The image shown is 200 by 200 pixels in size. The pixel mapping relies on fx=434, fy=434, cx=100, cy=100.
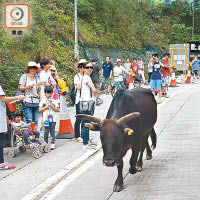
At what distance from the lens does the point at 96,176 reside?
7590 mm

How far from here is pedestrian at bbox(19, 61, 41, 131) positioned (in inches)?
379

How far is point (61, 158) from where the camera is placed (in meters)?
8.94

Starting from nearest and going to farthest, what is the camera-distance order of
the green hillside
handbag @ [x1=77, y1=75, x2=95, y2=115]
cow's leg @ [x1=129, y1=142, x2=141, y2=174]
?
cow's leg @ [x1=129, y1=142, x2=141, y2=174], handbag @ [x1=77, y1=75, x2=95, y2=115], the green hillside

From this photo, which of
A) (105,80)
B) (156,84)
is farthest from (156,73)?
(105,80)

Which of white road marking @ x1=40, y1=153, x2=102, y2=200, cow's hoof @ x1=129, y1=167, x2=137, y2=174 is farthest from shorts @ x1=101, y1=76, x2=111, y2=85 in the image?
cow's hoof @ x1=129, y1=167, x2=137, y2=174

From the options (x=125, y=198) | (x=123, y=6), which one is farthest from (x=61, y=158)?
(x=123, y=6)

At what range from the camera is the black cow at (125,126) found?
6078 mm

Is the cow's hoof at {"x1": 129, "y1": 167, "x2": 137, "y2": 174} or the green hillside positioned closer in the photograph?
the cow's hoof at {"x1": 129, "y1": 167, "x2": 137, "y2": 174}

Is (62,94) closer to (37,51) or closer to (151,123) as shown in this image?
(151,123)

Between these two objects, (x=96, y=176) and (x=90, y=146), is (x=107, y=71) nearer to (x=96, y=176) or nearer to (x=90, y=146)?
(x=90, y=146)

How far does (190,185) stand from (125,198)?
1.20 meters

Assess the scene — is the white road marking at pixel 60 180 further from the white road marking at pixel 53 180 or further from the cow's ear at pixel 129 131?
the cow's ear at pixel 129 131

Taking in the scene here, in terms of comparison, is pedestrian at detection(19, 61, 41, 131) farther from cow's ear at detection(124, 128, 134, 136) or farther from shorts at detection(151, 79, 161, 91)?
shorts at detection(151, 79, 161, 91)

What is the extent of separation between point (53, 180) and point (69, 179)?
29 cm
